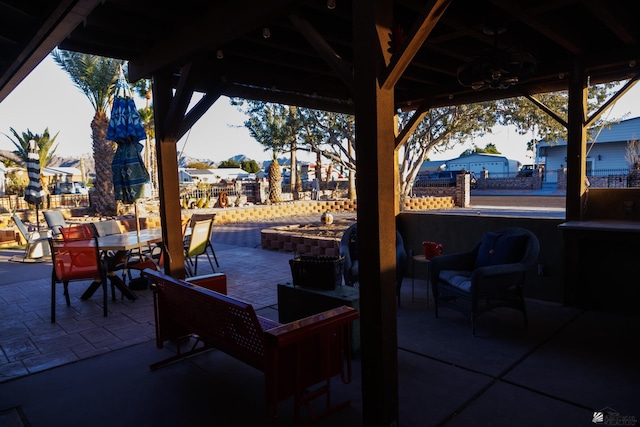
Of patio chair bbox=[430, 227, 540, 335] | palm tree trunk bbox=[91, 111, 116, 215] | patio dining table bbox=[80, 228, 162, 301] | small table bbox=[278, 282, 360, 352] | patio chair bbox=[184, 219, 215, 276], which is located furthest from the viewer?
palm tree trunk bbox=[91, 111, 116, 215]

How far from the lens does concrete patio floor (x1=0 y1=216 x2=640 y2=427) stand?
7.86 feet

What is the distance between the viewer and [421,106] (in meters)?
5.93

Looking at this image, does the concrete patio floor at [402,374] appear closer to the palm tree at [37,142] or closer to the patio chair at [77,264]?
the patio chair at [77,264]

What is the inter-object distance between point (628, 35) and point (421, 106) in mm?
2612

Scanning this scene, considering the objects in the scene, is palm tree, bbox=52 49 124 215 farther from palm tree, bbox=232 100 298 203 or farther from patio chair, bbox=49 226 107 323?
patio chair, bbox=49 226 107 323

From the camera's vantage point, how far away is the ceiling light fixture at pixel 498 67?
342 centimetres

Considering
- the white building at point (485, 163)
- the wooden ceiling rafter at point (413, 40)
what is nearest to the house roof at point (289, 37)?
the wooden ceiling rafter at point (413, 40)

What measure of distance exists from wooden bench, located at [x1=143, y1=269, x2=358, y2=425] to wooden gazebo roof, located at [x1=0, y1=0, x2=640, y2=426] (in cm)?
30

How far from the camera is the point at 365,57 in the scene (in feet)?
6.59

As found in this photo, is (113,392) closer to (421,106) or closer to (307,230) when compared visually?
(421,106)

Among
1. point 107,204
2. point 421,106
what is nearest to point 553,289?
point 421,106

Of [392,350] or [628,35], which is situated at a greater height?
[628,35]

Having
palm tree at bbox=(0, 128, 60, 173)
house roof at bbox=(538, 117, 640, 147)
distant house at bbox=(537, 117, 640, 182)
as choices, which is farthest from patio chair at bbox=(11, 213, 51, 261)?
house roof at bbox=(538, 117, 640, 147)

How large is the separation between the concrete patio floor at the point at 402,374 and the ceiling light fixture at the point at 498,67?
7.70 ft
